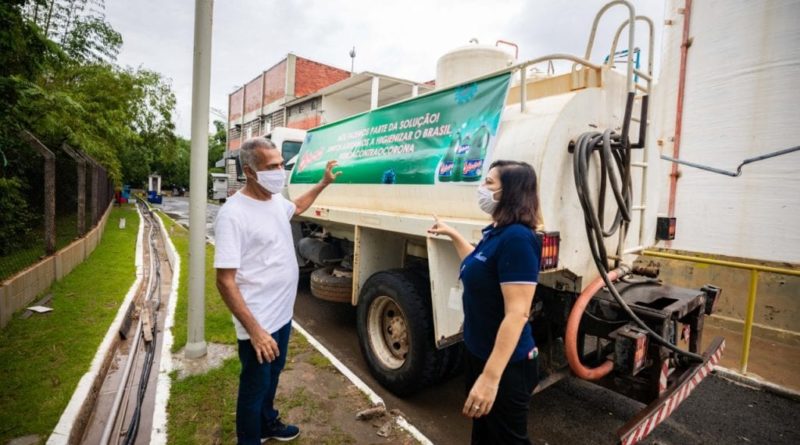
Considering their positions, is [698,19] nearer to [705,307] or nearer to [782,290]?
[782,290]

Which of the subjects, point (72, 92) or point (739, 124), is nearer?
point (739, 124)

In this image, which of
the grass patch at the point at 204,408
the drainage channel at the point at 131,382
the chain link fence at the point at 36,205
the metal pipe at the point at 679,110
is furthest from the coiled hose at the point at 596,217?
the chain link fence at the point at 36,205

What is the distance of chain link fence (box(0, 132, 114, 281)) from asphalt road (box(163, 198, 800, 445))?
4801mm

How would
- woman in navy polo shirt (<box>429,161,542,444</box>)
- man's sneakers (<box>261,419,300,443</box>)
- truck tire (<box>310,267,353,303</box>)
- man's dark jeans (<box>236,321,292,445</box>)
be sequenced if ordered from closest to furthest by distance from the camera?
woman in navy polo shirt (<box>429,161,542,444</box>) → man's dark jeans (<box>236,321,292,445</box>) → man's sneakers (<box>261,419,300,443</box>) → truck tire (<box>310,267,353,303</box>)

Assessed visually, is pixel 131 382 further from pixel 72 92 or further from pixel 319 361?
pixel 72 92

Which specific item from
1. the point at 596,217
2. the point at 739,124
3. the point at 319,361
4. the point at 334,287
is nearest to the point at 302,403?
the point at 319,361

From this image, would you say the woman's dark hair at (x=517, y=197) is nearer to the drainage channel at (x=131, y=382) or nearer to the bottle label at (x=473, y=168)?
the bottle label at (x=473, y=168)

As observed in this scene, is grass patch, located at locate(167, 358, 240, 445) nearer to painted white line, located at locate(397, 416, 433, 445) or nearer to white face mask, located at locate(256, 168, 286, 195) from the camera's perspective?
painted white line, located at locate(397, 416, 433, 445)

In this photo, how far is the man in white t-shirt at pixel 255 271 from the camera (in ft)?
6.86

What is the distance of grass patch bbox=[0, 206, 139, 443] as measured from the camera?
9.10 feet

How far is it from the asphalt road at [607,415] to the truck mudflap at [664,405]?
0.59 m

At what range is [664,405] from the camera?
2398mm

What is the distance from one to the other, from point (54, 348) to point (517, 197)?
4488mm

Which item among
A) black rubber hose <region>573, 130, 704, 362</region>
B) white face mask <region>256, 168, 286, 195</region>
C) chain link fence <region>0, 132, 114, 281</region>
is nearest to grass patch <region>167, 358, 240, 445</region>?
white face mask <region>256, 168, 286, 195</region>
